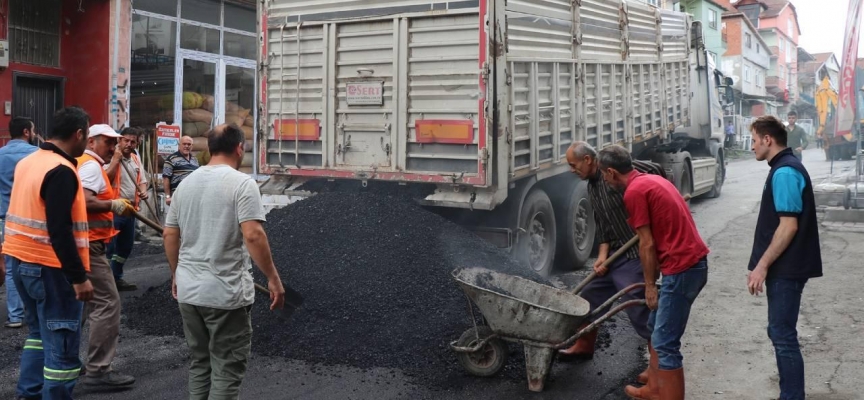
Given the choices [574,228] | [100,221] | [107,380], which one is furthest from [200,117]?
[107,380]

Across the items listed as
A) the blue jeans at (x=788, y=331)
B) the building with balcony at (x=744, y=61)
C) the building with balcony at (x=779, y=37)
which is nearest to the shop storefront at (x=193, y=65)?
the blue jeans at (x=788, y=331)

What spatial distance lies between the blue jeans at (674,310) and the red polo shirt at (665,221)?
0.06m

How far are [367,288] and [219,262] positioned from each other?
280cm

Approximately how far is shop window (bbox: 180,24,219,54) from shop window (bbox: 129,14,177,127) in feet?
0.87

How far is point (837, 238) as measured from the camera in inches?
458

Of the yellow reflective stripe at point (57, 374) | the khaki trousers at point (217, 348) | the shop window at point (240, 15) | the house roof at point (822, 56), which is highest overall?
the house roof at point (822, 56)

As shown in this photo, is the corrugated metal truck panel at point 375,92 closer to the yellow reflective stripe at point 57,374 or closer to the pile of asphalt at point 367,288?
the pile of asphalt at point 367,288

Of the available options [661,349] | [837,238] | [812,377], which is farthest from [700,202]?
[661,349]

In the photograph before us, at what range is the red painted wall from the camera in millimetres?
12477

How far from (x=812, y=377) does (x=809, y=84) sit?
83.5 m

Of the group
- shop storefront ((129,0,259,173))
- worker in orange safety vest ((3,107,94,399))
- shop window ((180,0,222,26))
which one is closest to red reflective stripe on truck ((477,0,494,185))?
worker in orange safety vest ((3,107,94,399))

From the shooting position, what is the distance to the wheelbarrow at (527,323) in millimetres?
4973

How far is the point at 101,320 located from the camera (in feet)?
17.1

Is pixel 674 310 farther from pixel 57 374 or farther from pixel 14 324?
pixel 14 324
